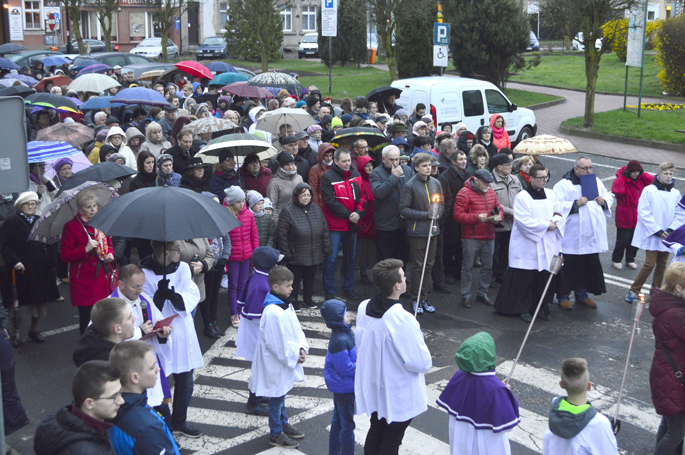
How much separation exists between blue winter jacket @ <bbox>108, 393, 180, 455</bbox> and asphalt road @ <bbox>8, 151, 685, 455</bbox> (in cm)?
210

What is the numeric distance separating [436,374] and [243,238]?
2.85 metres

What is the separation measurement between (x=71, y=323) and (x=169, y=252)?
11.8 feet

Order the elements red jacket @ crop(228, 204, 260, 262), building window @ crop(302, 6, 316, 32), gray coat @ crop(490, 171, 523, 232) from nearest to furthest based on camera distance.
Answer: red jacket @ crop(228, 204, 260, 262) → gray coat @ crop(490, 171, 523, 232) → building window @ crop(302, 6, 316, 32)

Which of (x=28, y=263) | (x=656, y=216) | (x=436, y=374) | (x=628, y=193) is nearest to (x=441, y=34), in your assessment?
(x=628, y=193)

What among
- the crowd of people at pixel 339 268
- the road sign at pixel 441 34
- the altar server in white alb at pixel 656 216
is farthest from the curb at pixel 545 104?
the altar server in white alb at pixel 656 216

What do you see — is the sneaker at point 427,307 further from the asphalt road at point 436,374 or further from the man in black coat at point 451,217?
the man in black coat at point 451,217

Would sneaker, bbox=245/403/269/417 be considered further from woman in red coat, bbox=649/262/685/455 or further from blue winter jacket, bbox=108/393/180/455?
woman in red coat, bbox=649/262/685/455

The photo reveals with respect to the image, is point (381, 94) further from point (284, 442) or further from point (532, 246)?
point (284, 442)

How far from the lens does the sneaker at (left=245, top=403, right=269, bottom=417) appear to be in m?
6.64

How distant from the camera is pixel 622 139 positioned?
2161 cm

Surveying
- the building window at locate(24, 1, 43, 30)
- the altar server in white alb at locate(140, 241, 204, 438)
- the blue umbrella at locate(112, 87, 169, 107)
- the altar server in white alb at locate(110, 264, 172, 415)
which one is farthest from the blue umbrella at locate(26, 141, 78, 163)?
the building window at locate(24, 1, 43, 30)

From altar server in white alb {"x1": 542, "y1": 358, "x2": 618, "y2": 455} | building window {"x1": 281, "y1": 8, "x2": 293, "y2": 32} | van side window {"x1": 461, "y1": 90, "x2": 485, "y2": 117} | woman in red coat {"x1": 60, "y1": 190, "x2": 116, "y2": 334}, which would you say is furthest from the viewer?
building window {"x1": 281, "y1": 8, "x2": 293, "y2": 32}

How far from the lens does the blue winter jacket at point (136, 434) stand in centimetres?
395

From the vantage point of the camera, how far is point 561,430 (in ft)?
14.7
